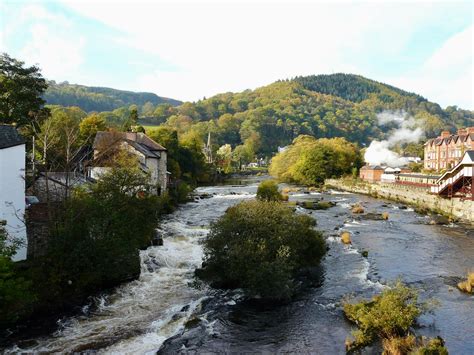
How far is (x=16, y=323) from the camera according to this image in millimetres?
19031

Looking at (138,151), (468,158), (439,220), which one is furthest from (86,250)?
(468,158)

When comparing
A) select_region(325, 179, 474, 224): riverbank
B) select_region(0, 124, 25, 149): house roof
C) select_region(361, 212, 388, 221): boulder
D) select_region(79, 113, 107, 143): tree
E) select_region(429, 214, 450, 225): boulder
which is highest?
select_region(79, 113, 107, 143): tree

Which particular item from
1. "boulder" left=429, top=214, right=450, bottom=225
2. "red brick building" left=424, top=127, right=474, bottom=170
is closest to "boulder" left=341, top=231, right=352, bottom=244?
"boulder" left=429, top=214, right=450, bottom=225

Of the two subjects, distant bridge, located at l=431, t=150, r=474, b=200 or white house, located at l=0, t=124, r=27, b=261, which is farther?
distant bridge, located at l=431, t=150, r=474, b=200

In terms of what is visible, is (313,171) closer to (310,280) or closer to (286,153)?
(286,153)

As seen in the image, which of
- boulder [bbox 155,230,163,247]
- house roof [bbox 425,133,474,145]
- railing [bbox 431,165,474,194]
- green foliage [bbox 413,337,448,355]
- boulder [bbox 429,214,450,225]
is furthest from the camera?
house roof [bbox 425,133,474,145]

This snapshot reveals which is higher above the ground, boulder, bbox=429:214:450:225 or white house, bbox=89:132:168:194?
white house, bbox=89:132:168:194

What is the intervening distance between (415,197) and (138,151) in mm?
42854

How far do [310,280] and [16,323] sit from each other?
1674 cm

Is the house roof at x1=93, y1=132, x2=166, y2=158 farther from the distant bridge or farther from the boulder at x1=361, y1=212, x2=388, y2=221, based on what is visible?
the distant bridge

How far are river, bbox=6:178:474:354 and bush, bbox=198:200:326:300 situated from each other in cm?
104

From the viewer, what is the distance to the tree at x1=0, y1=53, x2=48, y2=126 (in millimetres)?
36781

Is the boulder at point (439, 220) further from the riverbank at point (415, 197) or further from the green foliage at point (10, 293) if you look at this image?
the green foliage at point (10, 293)

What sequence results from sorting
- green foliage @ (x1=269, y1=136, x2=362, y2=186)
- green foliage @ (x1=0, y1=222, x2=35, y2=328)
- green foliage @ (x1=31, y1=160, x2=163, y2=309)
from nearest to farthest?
green foliage @ (x1=0, y1=222, x2=35, y2=328) < green foliage @ (x1=31, y1=160, x2=163, y2=309) < green foliage @ (x1=269, y1=136, x2=362, y2=186)
